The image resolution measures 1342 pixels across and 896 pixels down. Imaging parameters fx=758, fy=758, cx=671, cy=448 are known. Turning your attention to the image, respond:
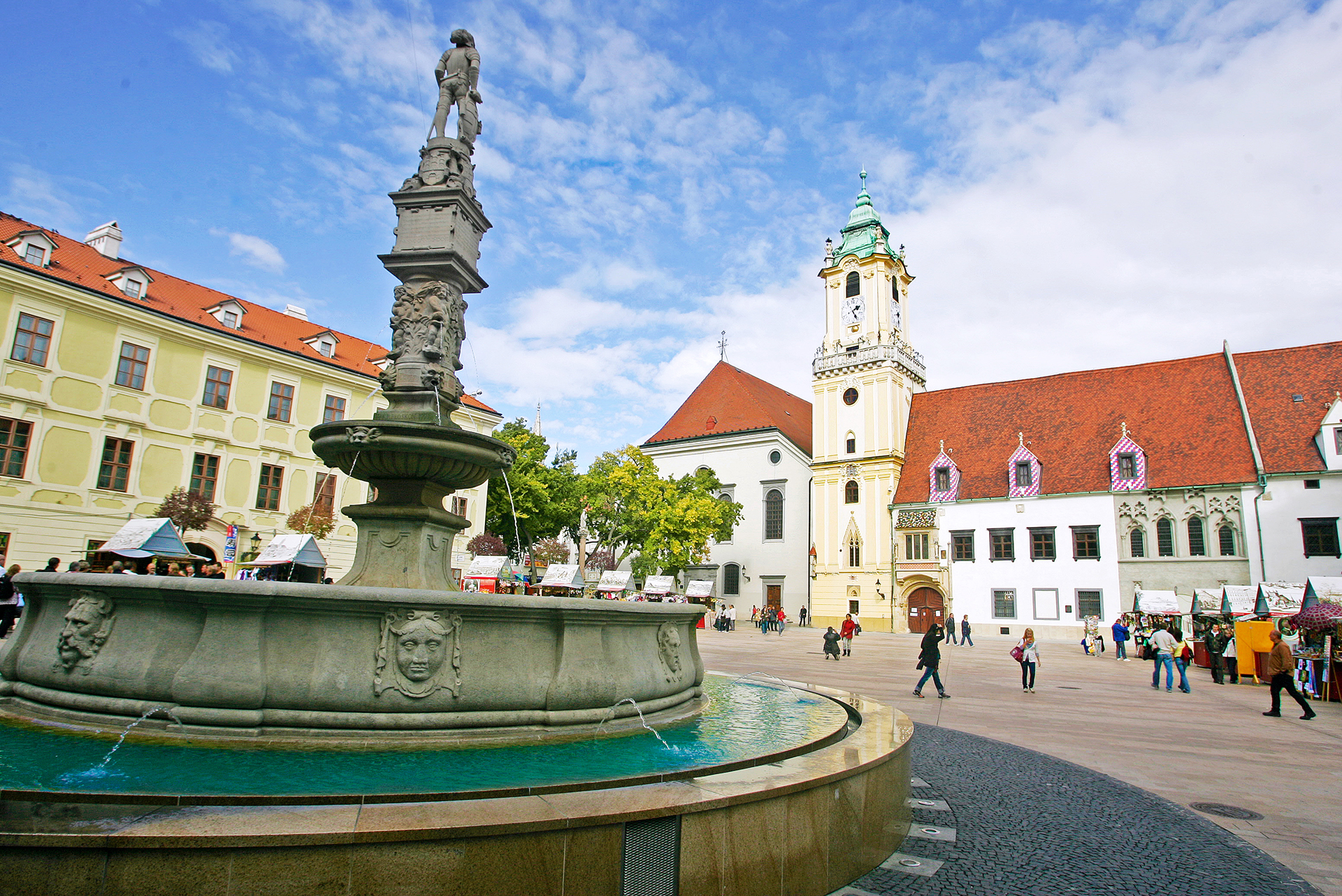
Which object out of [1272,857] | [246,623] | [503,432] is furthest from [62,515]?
[1272,857]

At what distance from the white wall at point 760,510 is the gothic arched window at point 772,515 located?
0.28m

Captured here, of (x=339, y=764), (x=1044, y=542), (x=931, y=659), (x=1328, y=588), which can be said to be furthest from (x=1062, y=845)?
(x=1044, y=542)

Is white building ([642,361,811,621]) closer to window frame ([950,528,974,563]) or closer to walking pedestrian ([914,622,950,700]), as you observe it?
window frame ([950,528,974,563])

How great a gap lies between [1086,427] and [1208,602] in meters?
18.6

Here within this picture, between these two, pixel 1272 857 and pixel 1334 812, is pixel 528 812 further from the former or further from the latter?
pixel 1334 812

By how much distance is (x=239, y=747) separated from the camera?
4609mm

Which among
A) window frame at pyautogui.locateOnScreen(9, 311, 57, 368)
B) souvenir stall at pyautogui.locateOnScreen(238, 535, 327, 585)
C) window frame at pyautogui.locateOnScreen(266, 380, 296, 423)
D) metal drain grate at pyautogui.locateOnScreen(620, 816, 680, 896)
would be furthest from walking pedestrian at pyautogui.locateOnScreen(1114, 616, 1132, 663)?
window frame at pyautogui.locateOnScreen(9, 311, 57, 368)

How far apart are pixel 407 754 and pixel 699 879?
214 cm

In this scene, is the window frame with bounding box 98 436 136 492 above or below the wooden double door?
above

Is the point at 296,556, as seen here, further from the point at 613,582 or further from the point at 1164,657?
the point at 613,582

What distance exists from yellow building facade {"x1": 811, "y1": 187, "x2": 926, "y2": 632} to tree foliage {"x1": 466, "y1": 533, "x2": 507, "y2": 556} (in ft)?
64.2

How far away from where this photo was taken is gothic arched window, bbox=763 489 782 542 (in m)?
52.0

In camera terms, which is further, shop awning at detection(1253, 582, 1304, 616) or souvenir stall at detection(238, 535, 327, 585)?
shop awning at detection(1253, 582, 1304, 616)

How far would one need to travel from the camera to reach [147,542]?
Answer: 53.2ft
